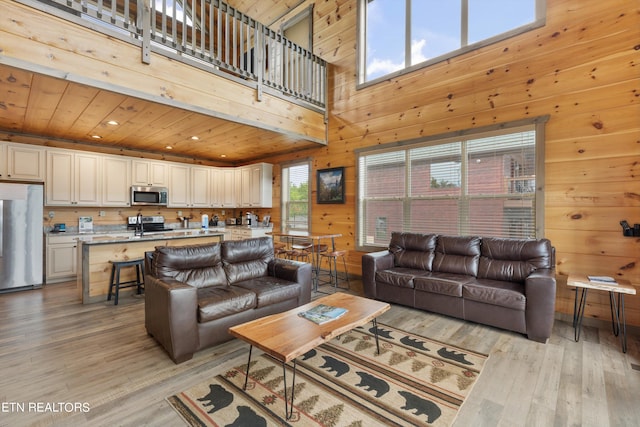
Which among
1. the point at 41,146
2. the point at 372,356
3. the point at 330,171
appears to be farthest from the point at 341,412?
the point at 41,146

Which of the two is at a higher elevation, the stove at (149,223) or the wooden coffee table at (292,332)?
the stove at (149,223)

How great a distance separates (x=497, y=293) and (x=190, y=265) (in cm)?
324

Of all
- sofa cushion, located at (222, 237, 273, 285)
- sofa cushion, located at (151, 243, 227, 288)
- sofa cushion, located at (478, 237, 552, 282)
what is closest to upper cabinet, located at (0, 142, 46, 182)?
sofa cushion, located at (151, 243, 227, 288)

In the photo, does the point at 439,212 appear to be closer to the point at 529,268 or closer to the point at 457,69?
the point at 529,268

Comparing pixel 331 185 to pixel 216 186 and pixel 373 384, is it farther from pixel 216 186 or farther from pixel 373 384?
pixel 373 384

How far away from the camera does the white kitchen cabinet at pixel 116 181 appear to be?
18.7 ft

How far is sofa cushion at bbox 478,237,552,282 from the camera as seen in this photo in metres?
3.30

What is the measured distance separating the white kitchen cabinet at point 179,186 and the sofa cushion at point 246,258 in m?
3.82

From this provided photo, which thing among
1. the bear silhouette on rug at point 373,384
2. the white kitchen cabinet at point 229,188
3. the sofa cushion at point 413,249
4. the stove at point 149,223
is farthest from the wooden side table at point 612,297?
the stove at point 149,223

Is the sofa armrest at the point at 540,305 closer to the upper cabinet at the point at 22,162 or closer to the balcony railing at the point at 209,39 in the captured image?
the balcony railing at the point at 209,39

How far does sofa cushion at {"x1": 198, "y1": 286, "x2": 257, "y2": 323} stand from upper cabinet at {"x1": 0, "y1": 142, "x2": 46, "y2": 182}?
4.29m

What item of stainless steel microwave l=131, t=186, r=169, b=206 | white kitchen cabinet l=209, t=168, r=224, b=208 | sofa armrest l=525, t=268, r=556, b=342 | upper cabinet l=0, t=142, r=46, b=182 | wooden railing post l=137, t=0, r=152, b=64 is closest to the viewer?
sofa armrest l=525, t=268, r=556, b=342

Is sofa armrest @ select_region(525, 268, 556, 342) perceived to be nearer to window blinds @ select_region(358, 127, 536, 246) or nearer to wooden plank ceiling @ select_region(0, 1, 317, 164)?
window blinds @ select_region(358, 127, 536, 246)

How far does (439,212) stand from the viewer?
4.45 metres
